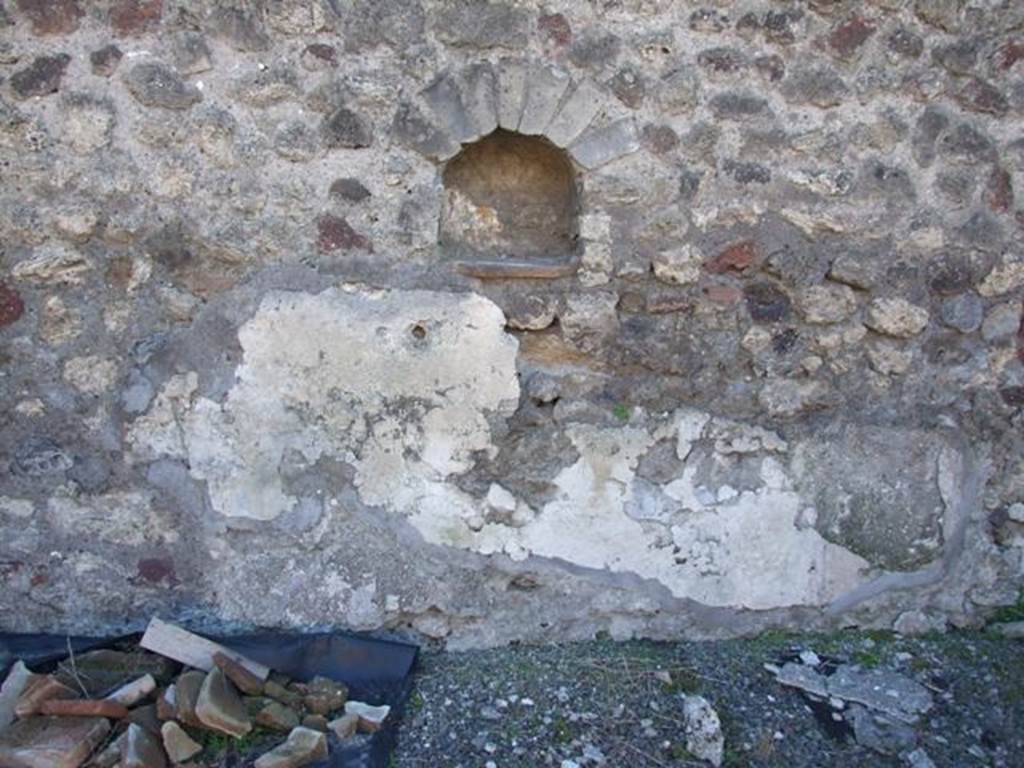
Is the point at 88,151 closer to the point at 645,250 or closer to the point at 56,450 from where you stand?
the point at 56,450

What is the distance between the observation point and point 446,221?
2.89m

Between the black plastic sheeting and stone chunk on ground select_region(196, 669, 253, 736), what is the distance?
21cm

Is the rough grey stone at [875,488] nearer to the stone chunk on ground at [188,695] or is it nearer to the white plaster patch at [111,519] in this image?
the stone chunk on ground at [188,695]

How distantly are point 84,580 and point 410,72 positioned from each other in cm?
175

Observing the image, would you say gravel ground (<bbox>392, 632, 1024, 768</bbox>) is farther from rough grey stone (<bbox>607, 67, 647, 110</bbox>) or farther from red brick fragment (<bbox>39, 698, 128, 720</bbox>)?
rough grey stone (<bbox>607, 67, 647, 110</bbox>)

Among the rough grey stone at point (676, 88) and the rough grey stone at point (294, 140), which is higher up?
the rough grey stone at point (676, 88)

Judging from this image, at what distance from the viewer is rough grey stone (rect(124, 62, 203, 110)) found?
264 centimetres

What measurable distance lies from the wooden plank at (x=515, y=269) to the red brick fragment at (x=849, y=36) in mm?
984

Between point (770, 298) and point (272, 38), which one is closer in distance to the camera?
point (272, 38)

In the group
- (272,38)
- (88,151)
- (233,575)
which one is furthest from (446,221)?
(233,575)

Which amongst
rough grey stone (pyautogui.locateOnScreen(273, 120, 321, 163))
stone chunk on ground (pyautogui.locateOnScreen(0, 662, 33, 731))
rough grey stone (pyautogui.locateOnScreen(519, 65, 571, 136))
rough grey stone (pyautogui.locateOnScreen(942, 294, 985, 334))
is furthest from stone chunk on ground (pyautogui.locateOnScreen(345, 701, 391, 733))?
rough grey stone (pyautogui.locateOnScreen(942, 294, 985, 334))

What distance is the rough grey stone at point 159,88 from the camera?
104 inches

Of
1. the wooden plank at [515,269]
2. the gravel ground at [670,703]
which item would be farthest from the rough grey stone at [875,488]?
the wooden plank at [515,269]

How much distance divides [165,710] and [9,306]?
47.3 inches
